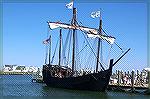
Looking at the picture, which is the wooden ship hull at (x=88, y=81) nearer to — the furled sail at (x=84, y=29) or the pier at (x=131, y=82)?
the pier at (x=131, y=82)

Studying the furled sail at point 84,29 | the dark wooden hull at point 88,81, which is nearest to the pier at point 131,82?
the dark wooden hull at point 88,81

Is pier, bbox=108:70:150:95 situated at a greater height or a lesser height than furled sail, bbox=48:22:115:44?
lesser

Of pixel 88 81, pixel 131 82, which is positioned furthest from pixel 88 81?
pixel 131 82

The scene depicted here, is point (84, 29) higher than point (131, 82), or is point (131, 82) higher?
point (84, 29)

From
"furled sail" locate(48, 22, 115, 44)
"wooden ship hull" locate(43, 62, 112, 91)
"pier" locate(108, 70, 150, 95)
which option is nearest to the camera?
"pier" locate(108, 70, 150, 95)

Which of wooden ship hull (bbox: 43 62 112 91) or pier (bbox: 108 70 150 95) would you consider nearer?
pier (bbox: 108 70 150 95)

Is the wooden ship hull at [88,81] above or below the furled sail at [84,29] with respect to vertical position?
below

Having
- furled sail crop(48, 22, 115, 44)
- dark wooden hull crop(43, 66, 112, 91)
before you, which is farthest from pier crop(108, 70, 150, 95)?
furled sail crop(48, 22, 115, 44)

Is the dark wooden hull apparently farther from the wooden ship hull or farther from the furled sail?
the furled sail

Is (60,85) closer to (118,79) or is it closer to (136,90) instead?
(118,79)

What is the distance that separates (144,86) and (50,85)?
20.5 meters

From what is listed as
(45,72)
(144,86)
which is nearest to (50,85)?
(45,72)

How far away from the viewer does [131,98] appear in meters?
42.0

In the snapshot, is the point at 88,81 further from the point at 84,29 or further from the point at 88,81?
the point at 84,29
